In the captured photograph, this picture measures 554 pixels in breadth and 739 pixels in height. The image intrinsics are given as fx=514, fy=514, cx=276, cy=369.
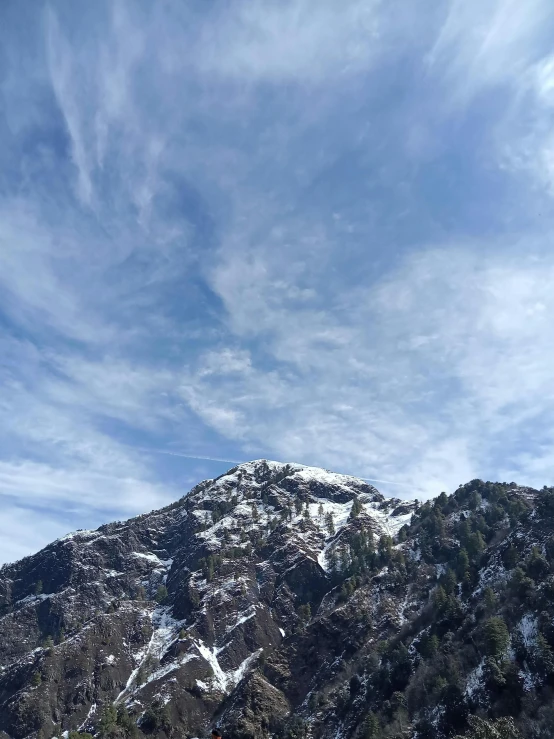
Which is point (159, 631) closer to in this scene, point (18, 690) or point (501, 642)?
point (18, 690)

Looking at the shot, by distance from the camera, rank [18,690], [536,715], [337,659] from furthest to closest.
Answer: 1. [18,690]
2. [337,659]
3. [536,715]

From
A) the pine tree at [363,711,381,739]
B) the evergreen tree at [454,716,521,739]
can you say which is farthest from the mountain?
the evergreen tree at [454,716,521,739]

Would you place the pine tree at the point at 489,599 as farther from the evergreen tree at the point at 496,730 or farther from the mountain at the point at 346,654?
the evergreen tree at the point at 496,730

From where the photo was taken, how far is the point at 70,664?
554 ft

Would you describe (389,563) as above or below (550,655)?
above

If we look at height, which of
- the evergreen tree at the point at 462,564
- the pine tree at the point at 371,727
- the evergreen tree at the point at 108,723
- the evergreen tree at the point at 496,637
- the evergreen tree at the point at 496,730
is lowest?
the evergreen tree at the point at 108,723

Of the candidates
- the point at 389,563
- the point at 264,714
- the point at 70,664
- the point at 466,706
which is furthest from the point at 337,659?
the point at 70,664

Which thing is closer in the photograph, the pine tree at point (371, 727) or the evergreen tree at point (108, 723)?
the pine tree at point (371, 727)

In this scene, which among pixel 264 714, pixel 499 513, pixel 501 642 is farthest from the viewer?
pixel 499 513

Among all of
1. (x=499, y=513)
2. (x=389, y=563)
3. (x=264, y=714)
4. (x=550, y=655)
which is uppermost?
(x=499, y=513)

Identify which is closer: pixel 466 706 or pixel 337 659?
pixel 466 706

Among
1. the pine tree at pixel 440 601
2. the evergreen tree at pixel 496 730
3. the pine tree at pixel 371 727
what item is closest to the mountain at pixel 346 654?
the pine tree at pixel 371 727

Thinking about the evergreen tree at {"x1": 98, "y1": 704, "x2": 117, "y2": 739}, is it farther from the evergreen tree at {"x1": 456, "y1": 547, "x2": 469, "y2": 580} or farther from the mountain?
the evergreen tree at {"x1": 456, "y1": 547, "x2": 469, "y2": 580}

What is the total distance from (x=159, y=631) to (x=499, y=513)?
132 metres
